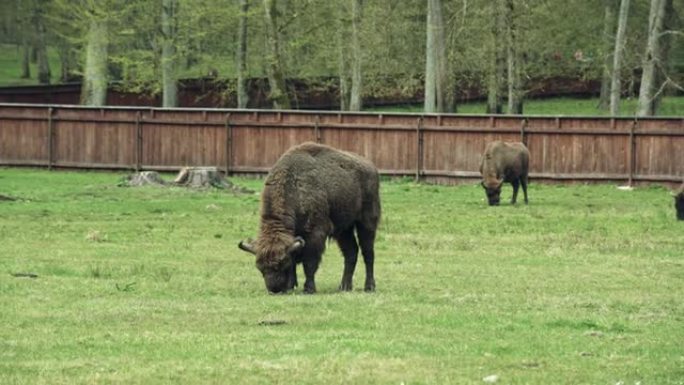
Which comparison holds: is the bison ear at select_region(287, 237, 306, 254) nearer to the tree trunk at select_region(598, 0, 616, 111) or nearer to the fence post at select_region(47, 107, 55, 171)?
the fence post at select_region(47, 107, 55, 171)

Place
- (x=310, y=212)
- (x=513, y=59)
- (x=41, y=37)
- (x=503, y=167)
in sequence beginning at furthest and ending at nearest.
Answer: (x=41, y=37) → (x=513, y=59) → (x=503, y=167) → (x=310, y=212)

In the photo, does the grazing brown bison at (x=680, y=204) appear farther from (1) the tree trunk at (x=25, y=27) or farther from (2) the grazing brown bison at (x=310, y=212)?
(1) the tree trunk at (x=25, y=27)

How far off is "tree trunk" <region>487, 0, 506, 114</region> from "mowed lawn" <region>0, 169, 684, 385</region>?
21.4 m

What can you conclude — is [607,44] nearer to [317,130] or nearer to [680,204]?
[317,130]

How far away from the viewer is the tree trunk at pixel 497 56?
52.9 meters

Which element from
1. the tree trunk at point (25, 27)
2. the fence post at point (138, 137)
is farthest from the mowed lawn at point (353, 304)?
the tree trunk at point (25, 27)

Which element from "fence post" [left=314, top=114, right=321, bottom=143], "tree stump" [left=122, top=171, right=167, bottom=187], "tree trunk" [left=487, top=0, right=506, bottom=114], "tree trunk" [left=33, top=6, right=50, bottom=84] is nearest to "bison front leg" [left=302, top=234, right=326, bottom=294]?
"tree stump" [left=122, top=171, right=167, bottom=187]

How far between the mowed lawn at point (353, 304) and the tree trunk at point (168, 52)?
84.2 feet

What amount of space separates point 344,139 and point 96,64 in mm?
16032

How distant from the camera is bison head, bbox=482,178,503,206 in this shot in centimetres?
3603

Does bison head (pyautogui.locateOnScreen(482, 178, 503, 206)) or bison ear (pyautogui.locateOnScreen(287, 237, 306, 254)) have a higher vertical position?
bison ear (pyautogui.locateOnScreen(287, 237, 306, 254))

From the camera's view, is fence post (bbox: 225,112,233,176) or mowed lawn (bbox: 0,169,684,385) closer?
mowed lawn (bbox: 0,169,684,385)

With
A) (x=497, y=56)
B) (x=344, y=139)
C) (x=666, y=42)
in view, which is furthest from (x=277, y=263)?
(x=666, y=42)

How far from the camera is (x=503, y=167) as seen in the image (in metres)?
36.8
